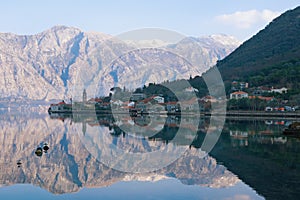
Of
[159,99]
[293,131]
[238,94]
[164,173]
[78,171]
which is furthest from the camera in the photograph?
[159,99]

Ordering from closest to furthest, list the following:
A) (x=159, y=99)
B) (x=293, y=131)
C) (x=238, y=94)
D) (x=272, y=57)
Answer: (x=293, y=131) < (x=238, y=94) < (x=159, y=99) < (x=272, y=57)

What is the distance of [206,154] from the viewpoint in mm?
25109

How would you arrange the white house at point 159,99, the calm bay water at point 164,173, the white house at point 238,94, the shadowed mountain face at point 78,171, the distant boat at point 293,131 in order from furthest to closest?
1. the white house at point 159,99
2. the white house at point 238,94
3. the distant boat at point 293,131
4. the shadowed mountain face at point 78,171
5. the calm bay water at point 164,173

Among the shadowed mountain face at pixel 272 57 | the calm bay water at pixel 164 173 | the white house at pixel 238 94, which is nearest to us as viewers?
the calm bay water at pixel 164 173

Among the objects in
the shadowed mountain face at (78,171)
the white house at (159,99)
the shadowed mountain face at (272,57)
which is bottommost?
the shadowed mountain face at (78,171)

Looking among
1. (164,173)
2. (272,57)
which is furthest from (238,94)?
(164,173)

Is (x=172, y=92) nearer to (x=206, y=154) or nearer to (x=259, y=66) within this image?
(x=259, y=66)

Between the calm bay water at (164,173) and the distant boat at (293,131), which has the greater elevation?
the distant boat at (293,131)

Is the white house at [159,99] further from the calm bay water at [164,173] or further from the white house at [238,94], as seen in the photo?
the calm bay water at [164,173]

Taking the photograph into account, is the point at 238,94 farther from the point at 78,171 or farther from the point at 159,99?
the point at 78,171

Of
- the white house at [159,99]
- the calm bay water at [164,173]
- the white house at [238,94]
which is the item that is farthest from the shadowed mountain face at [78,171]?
the white house at [159,99]

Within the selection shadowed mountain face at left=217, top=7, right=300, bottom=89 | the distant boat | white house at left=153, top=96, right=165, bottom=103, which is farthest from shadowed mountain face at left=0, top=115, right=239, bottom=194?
white house at left=153, top=96, right=165, bottom=103

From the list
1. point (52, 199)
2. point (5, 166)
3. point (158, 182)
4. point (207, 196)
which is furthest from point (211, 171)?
point (5, 166)

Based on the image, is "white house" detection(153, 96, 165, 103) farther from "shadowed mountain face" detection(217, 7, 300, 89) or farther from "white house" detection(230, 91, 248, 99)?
"white house" detection(230, 91, 248, 99)
